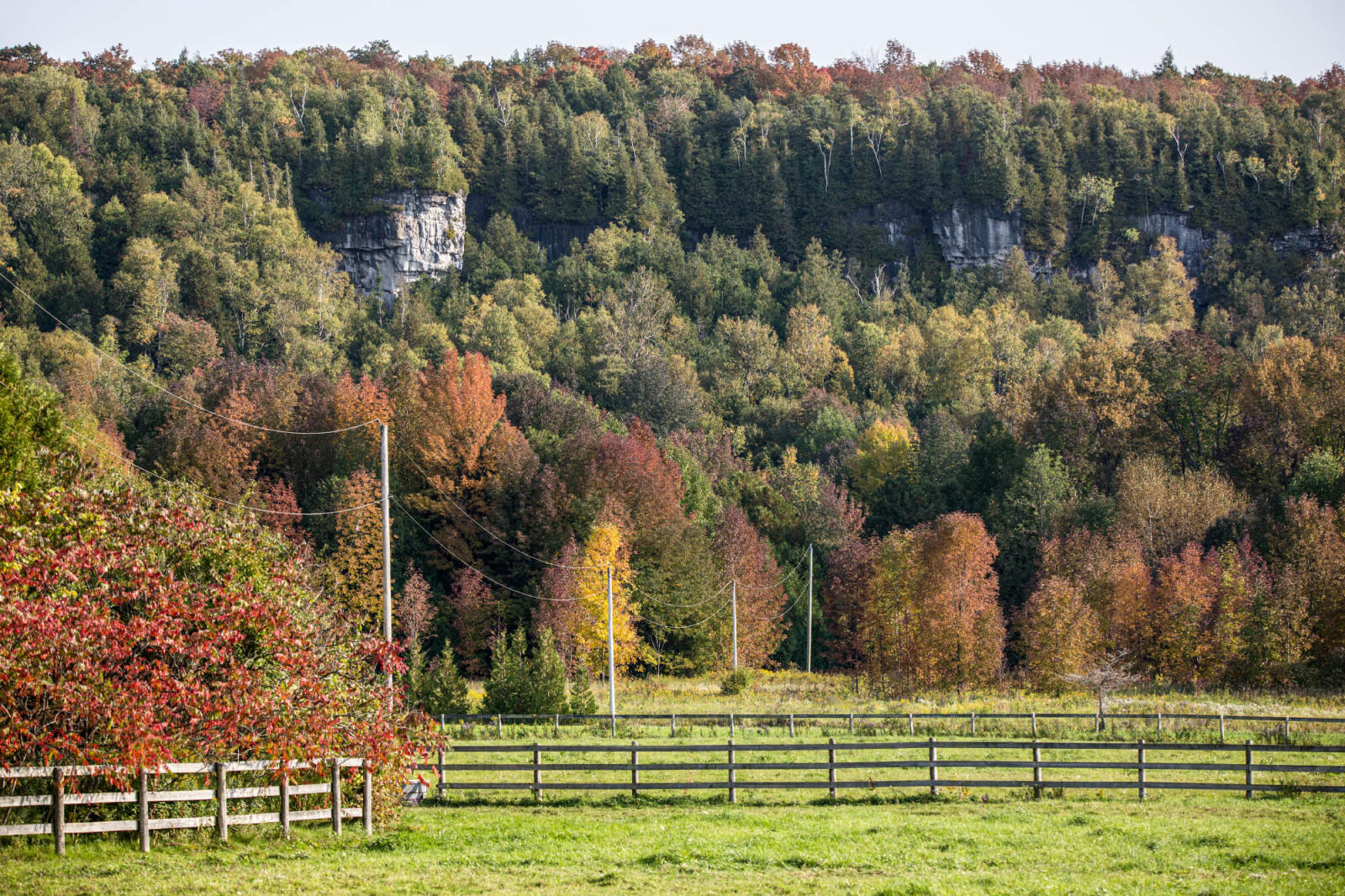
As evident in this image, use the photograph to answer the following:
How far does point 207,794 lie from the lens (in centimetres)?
1953

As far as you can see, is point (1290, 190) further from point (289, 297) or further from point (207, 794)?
point (207, 794)

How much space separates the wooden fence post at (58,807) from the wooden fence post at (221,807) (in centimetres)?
225

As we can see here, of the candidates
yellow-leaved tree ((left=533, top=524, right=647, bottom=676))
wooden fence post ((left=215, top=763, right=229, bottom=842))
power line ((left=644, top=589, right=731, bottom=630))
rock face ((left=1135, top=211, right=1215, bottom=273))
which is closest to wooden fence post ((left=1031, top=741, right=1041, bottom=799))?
wooden fence post ((left=215, top=763, right=229, bottom=842))

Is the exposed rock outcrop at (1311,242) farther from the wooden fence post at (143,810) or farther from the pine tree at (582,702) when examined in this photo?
the wooden fence post at (143,810)

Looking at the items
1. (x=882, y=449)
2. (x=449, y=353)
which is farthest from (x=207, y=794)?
(x=882, y=449)

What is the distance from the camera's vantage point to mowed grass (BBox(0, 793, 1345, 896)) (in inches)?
677

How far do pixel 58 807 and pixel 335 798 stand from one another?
4595 mm

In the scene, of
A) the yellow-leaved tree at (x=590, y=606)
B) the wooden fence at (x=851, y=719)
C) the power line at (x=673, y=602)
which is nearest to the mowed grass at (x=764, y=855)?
the wooden fence at (x=851, y=719)

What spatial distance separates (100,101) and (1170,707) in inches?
6512

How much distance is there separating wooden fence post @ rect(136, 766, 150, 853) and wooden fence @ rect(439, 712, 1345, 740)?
70.9 ft

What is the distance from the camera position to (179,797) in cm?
1920

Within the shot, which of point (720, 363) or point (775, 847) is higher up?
point (720, 363)

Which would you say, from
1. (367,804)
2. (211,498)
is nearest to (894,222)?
(211,498)

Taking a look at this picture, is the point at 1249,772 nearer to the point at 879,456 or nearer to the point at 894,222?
the point at 879,456
